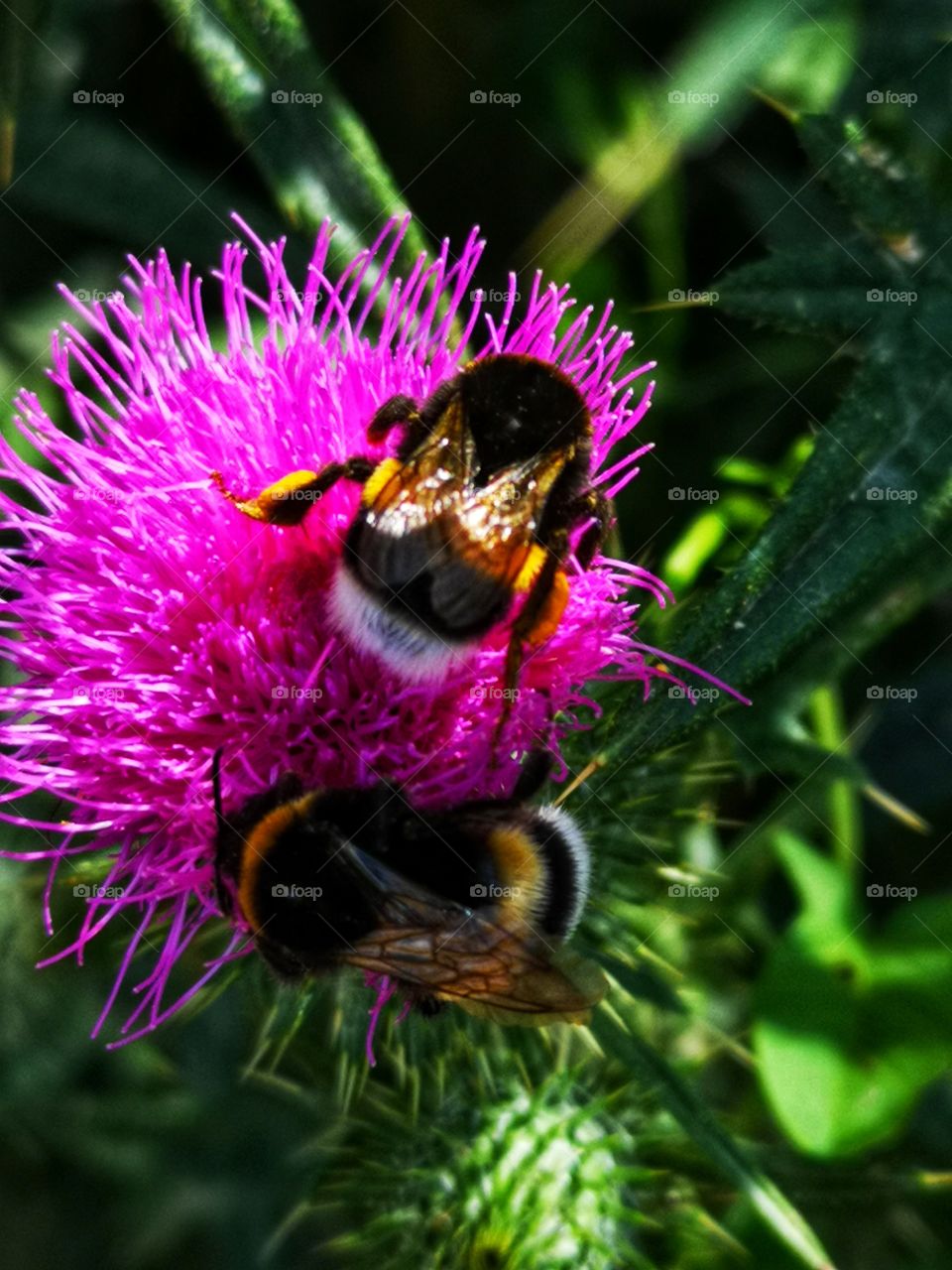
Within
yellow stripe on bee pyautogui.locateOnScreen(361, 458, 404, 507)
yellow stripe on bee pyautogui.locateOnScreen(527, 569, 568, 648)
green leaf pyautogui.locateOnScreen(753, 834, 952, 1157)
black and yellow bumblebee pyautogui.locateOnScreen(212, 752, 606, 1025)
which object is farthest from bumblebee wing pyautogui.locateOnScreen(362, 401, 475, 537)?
green leaf pyautogui.locateOnScreen(753, 834, 952, 1157)

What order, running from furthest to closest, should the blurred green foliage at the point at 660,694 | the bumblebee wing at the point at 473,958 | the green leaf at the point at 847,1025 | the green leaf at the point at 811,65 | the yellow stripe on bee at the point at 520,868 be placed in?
1. the green leaf at the point at 811,65
2. the green leaf at the point at 847,1025
3. the blurred green foliage at the point at 660,694
4. the yellow stripe on bee at the point at 520,868
5. the bumblebee wing at the point at 473,958

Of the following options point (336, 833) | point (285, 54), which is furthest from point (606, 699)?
point (285, 54)

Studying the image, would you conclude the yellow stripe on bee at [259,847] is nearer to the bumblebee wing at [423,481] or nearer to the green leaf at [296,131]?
the bumblebee wing at [423,481]

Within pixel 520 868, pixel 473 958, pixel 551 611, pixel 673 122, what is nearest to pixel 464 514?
pixel 551 611

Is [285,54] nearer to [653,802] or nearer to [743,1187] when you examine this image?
[653,802]

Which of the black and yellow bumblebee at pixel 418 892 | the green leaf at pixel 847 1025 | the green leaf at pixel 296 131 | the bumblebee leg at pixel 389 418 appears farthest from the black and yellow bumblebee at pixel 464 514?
the green leaf at pixel 847 1025

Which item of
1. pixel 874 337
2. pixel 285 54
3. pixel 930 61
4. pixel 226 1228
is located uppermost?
pixel 930 61
